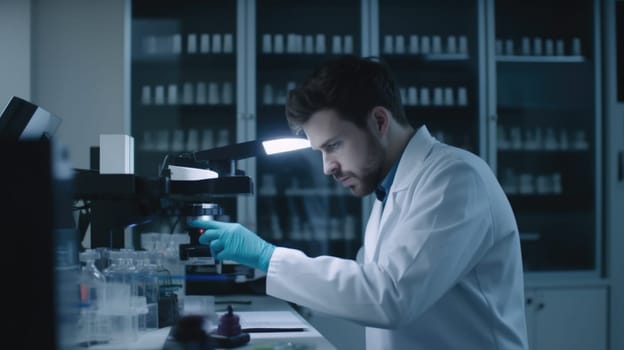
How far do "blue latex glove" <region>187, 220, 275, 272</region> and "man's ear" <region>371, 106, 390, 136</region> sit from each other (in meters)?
0.45

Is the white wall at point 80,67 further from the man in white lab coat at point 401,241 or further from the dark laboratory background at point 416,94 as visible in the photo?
the man in white lab coat at point 401,241

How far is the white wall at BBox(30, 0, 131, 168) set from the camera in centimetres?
359

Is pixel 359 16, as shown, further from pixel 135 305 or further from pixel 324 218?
pixel 135 305

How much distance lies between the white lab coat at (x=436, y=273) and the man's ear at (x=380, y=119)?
0.46 ft

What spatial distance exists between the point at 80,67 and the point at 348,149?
2741 millimetres

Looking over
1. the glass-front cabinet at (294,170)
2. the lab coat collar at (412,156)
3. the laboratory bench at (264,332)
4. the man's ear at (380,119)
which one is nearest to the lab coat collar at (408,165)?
the lab coat collar at (412,156)

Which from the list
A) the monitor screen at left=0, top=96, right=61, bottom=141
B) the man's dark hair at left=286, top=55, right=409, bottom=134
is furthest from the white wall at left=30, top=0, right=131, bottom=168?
the man's dark hair at left=286, top=55, right=409, bottom=134

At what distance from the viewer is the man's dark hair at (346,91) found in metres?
1.48

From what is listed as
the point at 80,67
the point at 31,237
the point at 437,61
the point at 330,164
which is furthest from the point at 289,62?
the point at 31,237

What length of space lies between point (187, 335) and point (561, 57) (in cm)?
345

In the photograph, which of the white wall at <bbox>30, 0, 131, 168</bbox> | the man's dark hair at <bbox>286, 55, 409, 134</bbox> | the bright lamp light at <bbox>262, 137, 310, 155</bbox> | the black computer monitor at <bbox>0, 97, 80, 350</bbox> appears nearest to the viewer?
the black computer monitor at <bbox>0, 97, 80, 350</bbox>

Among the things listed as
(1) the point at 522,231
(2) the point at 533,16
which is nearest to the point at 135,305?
(1) the point at 522,231

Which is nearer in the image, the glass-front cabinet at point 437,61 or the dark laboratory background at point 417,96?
the dark laboratory background at point 417,96

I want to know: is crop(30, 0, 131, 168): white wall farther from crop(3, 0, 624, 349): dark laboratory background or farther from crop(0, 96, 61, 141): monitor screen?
crop(0, 96, 61, 141): monitor screen
